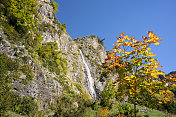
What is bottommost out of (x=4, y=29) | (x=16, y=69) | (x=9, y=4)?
(x=16, y=69)

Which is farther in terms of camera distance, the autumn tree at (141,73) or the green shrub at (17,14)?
the green shrub at (17,14)

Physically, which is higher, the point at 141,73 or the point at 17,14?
the point at 17,14

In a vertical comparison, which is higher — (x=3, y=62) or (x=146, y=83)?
(x=3, y=62)

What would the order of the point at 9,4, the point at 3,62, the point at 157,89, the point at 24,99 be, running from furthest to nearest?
1. the point at 9,4
2. the point at 3,62
3. the point at 24,99
4. the point at 157,89

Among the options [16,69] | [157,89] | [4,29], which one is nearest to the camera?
[157,89]

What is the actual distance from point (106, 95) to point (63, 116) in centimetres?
764

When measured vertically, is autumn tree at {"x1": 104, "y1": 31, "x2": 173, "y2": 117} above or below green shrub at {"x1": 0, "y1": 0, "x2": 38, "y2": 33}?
below

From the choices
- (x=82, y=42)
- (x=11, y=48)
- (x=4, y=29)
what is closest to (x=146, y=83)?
(x=11, y=48)

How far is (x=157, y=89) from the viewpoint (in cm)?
410

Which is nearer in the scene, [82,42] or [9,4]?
[9,4]

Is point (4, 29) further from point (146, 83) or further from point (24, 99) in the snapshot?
point (146, 83)

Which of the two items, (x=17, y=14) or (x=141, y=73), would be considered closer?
(x=141, y=73)

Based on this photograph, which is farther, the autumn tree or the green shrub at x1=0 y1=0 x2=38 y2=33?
the green shrub at x1=0 y1=0 x2=38 y2=33

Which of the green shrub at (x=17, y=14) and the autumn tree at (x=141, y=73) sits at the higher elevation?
the green shrub at (x=17, y=14)
